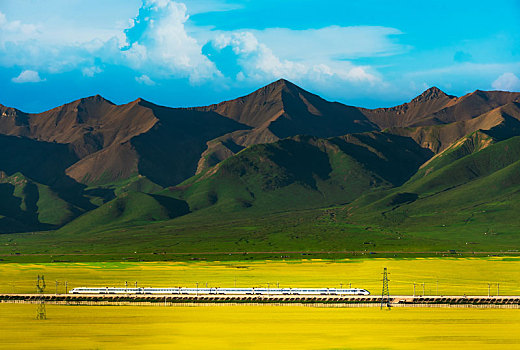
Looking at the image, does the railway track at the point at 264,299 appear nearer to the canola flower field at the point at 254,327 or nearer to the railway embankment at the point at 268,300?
the railway embankment at the point at 268,300

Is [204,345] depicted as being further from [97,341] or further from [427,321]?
[427,321]

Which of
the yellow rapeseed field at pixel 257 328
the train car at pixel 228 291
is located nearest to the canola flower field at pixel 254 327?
the yellow rapeseed field at pixel 257 328

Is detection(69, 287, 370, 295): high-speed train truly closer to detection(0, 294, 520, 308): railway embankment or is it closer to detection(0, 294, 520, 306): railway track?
detection(0, 294, 520, 306): railway track

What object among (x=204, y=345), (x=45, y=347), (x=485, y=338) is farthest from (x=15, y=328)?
(x=485, y=338)

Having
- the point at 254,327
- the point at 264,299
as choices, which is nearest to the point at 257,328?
the point at 254,327

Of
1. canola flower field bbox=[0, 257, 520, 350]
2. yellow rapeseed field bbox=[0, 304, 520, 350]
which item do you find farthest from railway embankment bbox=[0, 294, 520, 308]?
yellow rapeseed field bbox=[0, 304, 520, 350]

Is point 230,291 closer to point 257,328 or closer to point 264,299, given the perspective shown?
point 264,299

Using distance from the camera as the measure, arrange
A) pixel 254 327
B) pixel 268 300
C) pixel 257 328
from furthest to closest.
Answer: pixel 268 300
pixel 254 327
pixel 257 328
